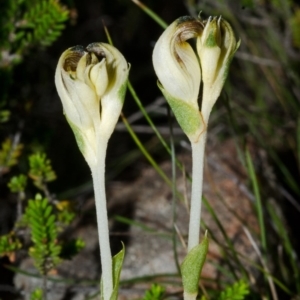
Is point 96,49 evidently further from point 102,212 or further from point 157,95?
point 157,95

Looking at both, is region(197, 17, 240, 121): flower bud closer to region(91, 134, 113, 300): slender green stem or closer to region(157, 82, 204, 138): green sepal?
region(157, 82, 204, 138): green sepal

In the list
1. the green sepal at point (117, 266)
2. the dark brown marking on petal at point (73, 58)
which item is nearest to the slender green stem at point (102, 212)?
the green sepal at point (117, 266)

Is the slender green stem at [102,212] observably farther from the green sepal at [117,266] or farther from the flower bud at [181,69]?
the flower bud at [181,69]

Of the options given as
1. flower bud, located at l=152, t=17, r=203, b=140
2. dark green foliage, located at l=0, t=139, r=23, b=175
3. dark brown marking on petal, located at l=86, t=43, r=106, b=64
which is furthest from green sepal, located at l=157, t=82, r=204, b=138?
dark green foliage, located at l=0, t=139, r=23, b=175

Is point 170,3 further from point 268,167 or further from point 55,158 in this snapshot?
point 268,167

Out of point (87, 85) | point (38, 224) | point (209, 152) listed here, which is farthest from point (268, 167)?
point (87, 85)
